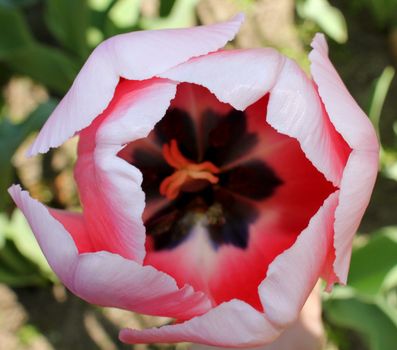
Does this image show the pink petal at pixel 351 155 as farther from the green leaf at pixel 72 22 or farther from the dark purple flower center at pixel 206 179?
the green leaf at pixel 72 22

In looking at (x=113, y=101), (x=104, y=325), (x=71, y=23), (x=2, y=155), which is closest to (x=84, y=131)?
(x=113, y=101)

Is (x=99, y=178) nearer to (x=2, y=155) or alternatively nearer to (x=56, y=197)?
(x=2, y=155)

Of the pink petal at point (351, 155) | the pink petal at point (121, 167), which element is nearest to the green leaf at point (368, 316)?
the pink petal at point (351, 155)

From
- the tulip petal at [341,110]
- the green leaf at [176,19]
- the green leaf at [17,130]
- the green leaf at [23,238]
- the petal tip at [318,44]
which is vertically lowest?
the green leaf at [23,238]

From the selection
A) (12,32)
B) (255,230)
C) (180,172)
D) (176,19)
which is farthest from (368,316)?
(12,32)

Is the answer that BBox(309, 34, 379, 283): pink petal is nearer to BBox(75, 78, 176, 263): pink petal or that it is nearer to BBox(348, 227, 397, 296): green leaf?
BBox(75, 78, 176, 263): pink petal

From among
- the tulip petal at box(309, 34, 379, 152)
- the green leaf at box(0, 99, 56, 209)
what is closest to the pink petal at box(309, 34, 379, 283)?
the tulip petal at box(309, 34, 379, 152)
